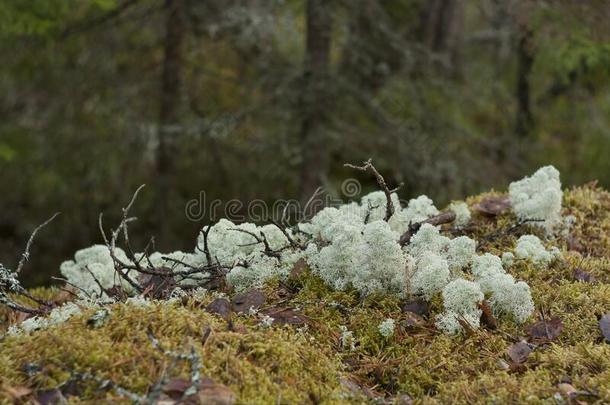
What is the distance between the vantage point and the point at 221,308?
2.51 metres

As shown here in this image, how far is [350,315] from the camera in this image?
264 centimetres

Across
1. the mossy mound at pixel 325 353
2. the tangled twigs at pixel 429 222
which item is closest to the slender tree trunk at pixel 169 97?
the tangled twigs at pixel 429 222

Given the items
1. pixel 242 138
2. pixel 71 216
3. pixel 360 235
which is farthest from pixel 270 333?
pixel 71 216

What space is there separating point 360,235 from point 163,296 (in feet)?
2.67

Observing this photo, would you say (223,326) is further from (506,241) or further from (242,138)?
(242,138)

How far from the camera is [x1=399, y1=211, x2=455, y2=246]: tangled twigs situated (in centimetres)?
303

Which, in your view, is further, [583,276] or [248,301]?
[583,276]

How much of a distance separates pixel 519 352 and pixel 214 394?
1.12 meters

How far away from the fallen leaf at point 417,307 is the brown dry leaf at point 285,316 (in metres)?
0.40

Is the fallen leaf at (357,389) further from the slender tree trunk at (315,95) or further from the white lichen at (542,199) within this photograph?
the slender tree trunk at (315,95)

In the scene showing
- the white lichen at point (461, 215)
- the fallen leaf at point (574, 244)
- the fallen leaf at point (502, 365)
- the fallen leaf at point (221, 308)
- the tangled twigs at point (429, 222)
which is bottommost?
the fallen leaf at point (502, 365)

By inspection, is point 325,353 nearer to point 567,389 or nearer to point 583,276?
point 567,389

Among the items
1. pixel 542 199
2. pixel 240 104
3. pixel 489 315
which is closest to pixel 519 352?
pixel 489 315

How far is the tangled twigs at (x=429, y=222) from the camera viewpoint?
9.93 ft
